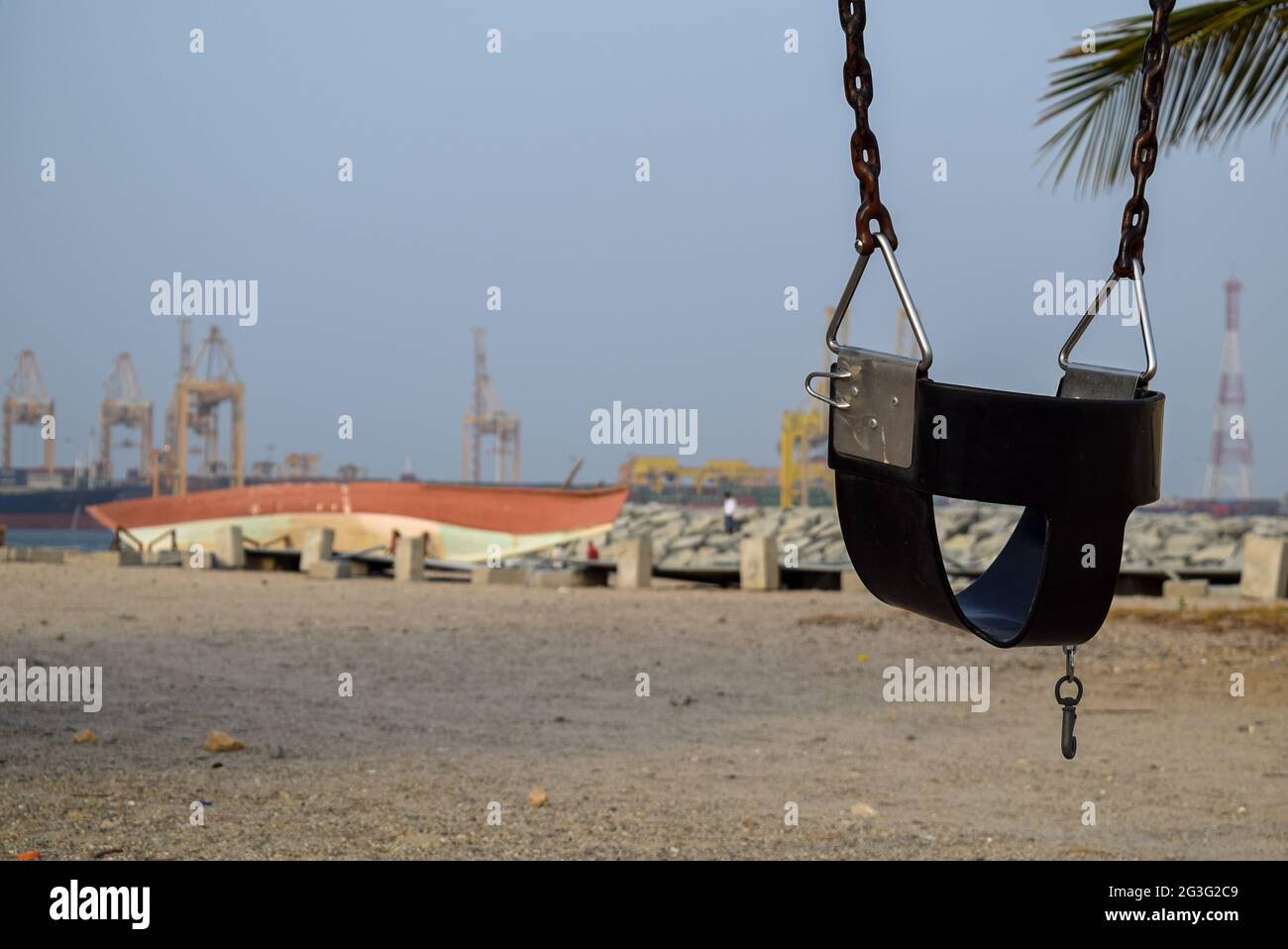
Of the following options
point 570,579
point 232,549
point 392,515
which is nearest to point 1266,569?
point 570,579

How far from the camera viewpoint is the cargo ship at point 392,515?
2616cm

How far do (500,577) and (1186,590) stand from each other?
9127mm

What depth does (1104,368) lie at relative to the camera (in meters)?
2.59

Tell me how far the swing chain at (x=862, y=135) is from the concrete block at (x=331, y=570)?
1702 cm

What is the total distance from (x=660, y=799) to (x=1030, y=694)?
4470 millimetres

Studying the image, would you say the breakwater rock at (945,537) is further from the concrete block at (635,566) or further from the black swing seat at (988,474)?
the black swing seat at (988,474)

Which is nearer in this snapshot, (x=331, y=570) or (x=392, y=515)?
(x=331, y=570)

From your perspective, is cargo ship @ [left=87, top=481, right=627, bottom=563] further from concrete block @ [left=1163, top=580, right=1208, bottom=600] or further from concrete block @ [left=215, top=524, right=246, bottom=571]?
concrete block @ [left=1163, top=580, right=1208, bottom=600]

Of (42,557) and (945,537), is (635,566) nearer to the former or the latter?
(42,557)

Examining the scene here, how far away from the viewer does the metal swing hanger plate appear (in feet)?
6.99

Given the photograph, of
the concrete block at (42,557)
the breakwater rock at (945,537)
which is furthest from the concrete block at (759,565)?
the concrete block at (42,557)

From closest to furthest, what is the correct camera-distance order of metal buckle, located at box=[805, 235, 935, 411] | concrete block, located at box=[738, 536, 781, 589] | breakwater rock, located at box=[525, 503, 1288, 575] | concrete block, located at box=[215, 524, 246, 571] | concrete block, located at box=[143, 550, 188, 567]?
metal buckle, located at box=[805, 235, 935, 411], concrete block, located at box=[738, 536, 781, 589], concrete block, located at box=[215, 524, 246, 571], concrete block, located at box=[143, 550, 188, 567], breakwater rock, located at box=[525, 503, 1288, 575]

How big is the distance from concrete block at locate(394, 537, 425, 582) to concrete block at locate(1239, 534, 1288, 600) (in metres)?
10.9

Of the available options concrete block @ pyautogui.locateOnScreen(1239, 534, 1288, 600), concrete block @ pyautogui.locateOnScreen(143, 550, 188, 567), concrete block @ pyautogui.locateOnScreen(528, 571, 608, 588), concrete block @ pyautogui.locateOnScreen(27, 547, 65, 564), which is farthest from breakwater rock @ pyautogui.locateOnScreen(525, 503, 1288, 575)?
concrete block @ pyautogui.locateOnScreen(27, 547, 65, 564)
